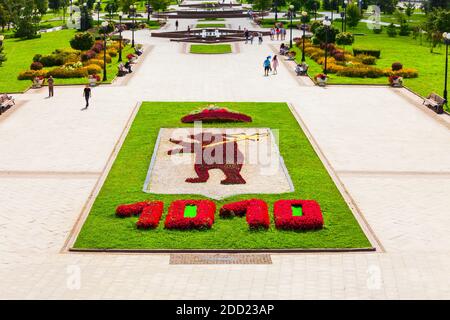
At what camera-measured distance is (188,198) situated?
73.7 feet

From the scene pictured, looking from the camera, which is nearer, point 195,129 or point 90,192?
point 90,192

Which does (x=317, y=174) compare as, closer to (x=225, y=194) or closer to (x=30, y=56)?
(x=225, y=194)

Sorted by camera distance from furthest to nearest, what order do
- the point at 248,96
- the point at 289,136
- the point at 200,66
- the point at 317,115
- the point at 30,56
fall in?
1. the point at 30,56
2. the point at 200,66
3. the point at 248,96
4. the point at 317,115
5. the point at 289,136

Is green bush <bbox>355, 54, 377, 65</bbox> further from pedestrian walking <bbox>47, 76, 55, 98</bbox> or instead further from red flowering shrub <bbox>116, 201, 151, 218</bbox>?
red flowering shrub <bbox>116, 201, 151, 218</bbox>

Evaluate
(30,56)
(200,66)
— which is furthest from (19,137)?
(30,56)

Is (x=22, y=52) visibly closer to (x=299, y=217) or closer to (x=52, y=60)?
(x=52, y=60)

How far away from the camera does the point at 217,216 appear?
20.9 meters

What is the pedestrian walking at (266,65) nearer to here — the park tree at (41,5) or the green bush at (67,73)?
the green bush at (67,73)

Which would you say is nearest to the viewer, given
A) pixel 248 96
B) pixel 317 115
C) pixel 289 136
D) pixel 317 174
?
pixel 317 174

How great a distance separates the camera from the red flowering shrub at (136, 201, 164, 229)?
1981 cm

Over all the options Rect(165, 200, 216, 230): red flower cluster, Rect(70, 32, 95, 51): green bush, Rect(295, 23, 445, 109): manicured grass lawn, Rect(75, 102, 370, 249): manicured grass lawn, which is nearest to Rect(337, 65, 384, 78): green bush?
Rect(295, 23, 445, 109): manicured grass lawn

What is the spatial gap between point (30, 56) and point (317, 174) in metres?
43.7

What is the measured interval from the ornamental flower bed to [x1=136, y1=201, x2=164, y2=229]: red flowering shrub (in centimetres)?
1240

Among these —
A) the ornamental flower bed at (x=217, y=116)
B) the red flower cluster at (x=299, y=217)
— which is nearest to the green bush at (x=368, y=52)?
the ornamental flower bed at (x=217, y=116)
